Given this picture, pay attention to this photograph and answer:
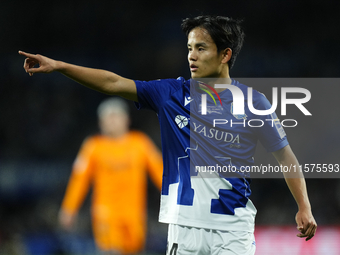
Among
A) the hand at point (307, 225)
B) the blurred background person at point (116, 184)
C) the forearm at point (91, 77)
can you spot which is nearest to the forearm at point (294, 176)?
the hand at point (307, 225)

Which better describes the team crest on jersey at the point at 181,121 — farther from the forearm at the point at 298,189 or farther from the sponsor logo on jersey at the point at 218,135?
the forearm at the point at 298,189

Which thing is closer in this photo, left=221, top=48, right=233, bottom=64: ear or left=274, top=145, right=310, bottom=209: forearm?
left=274, top=145, right=310, bottom=209: forearm

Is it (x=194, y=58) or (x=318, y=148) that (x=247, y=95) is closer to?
(x=194, y=58)

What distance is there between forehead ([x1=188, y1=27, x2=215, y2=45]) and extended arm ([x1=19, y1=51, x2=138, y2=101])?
546 mm

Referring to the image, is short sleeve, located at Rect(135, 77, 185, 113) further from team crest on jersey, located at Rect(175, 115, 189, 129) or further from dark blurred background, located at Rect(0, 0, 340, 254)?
dark blurred background, located at Rect(0, 0, 340, 254)

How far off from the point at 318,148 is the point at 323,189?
100 cm

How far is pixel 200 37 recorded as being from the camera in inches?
118

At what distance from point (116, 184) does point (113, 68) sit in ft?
18.8

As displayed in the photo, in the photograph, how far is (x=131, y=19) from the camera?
39.3 ft

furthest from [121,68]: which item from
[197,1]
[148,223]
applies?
[148,223]

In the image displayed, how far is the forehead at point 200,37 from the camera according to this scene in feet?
9.80

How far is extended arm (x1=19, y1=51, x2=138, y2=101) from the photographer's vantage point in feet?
8.44

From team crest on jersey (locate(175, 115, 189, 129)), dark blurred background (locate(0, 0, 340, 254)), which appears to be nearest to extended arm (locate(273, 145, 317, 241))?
team crest on jersey (locate(175, 115, 189, 129))

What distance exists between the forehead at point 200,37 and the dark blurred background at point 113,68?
237 inches
